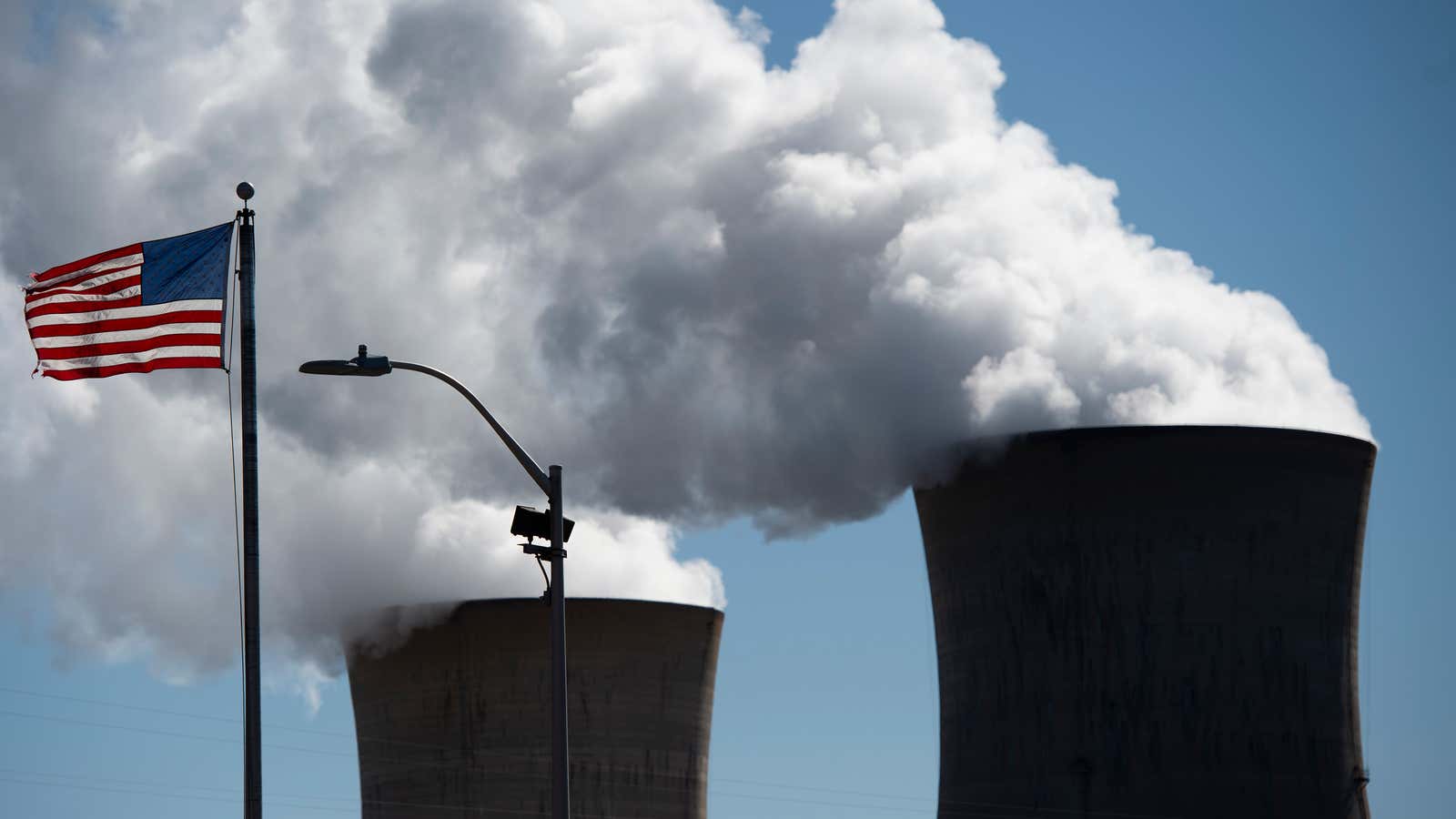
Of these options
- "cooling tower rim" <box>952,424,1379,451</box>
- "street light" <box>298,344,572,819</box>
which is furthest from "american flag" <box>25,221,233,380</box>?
"cooling tower rim" <box>952,424,1379,451</box>

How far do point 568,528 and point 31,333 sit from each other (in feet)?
13.7

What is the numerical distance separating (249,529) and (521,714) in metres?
18.2

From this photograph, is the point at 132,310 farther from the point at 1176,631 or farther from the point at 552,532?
the point at 1176,631

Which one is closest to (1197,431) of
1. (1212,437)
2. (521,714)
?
(1212,437)

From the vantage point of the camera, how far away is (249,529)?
494 inches

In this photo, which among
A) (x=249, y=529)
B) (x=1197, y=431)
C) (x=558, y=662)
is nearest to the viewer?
(x=558, y=662)

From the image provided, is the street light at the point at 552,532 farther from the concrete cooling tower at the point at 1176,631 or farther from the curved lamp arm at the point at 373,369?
the concrete cooling tower at the point at 1176,631

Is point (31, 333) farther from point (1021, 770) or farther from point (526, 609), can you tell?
point (526, 609)

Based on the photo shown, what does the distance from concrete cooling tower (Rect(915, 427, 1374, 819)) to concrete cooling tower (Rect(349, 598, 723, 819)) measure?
877cm

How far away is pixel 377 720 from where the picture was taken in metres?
31.4

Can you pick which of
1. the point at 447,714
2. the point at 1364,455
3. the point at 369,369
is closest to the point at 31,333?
the point at 369,369

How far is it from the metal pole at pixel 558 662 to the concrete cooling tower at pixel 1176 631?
12.5 meters

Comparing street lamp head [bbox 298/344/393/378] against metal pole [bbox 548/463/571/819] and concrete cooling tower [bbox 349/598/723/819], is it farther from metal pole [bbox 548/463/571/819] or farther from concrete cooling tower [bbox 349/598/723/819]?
concrete cooling tower [bbox 349/598/723/819]

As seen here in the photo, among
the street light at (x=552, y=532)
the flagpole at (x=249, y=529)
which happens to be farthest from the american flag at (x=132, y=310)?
the street light at (x=552, y=532)
